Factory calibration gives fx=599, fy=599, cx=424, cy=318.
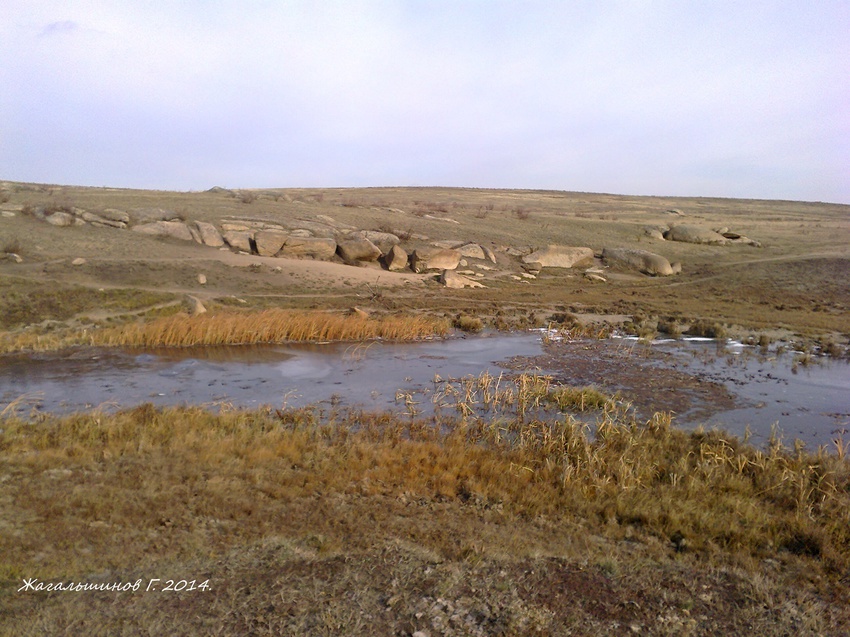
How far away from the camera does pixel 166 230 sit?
85.7ft

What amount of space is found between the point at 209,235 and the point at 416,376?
1674 cm

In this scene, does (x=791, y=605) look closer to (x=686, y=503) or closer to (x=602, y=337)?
(x=686, y=503)

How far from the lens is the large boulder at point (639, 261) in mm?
32741

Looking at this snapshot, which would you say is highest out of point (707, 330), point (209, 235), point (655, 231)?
point (655, 231)

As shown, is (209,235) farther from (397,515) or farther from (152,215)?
(397,515)

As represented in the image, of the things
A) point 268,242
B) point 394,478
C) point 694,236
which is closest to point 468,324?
point 268,242

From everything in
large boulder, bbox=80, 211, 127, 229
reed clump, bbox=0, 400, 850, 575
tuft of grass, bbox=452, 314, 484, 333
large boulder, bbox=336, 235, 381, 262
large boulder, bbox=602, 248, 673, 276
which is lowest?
tuft of grass, bbox=452, 314, 484, 333

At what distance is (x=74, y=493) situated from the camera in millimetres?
5855

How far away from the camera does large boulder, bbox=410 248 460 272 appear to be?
92.9 feet

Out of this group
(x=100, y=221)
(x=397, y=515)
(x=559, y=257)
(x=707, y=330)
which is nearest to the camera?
(x=397, y=515)

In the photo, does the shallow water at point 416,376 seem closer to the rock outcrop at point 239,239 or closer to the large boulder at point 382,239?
the rock outcrop at point 239,239

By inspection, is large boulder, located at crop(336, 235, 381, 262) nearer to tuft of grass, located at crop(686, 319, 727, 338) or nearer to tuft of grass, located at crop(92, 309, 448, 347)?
tuft of grass, located at crop(92, 309, 448, 347)

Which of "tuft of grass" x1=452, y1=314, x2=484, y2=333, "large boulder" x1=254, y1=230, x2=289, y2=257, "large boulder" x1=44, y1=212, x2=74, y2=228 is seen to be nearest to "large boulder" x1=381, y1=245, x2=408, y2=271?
"large boulder" x1=254, y1=230, x2=289, y2=257

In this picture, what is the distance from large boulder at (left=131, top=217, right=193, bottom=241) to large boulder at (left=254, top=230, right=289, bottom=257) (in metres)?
2.90
